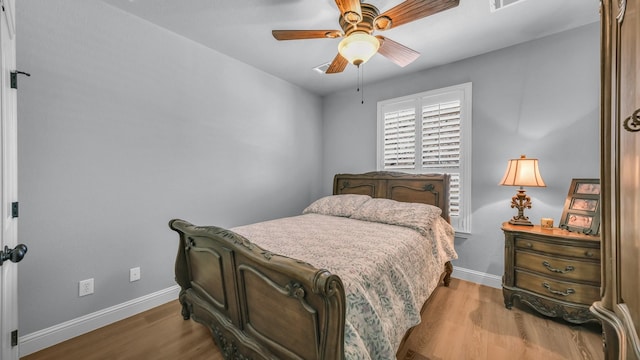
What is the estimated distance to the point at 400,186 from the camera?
3.29 meters

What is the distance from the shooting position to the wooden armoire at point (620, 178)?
0.65m

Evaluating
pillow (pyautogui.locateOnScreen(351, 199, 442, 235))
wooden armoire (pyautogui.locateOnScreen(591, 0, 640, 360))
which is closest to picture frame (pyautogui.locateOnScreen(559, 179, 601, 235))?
pillow (pyautogui.locateOnScreen(351, 199, 442, 235))

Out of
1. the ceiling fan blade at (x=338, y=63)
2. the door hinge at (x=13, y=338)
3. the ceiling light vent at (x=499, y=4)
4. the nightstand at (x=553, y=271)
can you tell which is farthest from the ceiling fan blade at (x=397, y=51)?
the door hinge at (x=13, y=338)

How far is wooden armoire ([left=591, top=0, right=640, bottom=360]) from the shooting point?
0.65 m

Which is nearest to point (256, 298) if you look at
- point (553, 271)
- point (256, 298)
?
point (256, 298)

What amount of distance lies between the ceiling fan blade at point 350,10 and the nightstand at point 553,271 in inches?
89.6

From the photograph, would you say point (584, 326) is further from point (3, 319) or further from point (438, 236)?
point (3, 319)

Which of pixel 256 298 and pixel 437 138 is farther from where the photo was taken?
pixel 437 138

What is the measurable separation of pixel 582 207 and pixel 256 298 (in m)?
2.81

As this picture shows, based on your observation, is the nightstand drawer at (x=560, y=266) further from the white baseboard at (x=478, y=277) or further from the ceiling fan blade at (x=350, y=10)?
the ceiling fan blade at (x=350, y=10)

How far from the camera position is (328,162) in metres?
4.44

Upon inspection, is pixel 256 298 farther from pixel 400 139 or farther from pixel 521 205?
pixel 400 139

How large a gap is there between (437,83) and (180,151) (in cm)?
313

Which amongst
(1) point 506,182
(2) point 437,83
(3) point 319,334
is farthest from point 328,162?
(3) point 319,334
